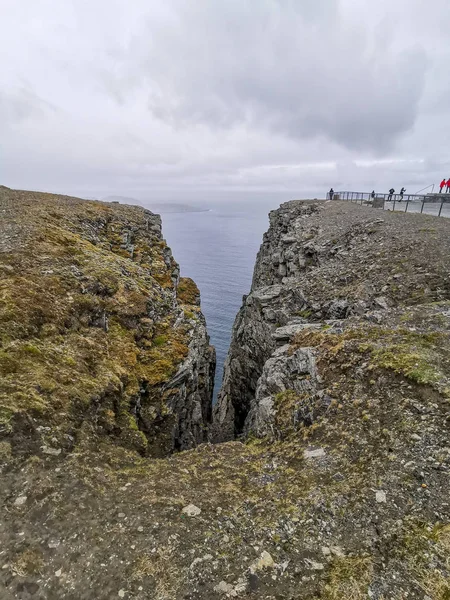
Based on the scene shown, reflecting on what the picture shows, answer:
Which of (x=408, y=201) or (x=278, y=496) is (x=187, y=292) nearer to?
(x=278, y=496)

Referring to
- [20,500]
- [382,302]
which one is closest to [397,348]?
[382,302]

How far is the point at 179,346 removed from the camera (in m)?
17.2

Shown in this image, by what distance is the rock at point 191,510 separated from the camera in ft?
23.0

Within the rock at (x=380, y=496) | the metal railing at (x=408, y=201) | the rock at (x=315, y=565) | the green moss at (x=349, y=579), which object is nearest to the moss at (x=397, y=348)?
the rock at (x=380, y=496)

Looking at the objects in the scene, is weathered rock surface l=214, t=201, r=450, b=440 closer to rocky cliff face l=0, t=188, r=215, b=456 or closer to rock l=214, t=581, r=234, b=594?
rocky cliff face l=0, t=188, r=215, b=456

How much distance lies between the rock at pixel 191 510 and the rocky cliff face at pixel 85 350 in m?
3.54

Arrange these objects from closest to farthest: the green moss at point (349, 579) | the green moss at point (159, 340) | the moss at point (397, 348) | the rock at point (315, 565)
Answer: the green moss at point (349, 579) → the rock at point (315, 565) → the moss at point (397, 348) → the green moss at point (159, 340)

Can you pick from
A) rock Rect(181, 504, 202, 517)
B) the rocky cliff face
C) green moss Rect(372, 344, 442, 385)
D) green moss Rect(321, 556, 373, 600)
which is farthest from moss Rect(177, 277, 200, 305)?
green moss Rect(321, 556, 373, 600)

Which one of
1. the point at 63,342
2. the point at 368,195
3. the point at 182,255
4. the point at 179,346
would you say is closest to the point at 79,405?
the point at 63,342

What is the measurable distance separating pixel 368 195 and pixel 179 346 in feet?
160

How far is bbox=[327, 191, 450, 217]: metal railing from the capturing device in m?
37.3

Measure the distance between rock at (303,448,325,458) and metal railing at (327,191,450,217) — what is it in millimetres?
33808

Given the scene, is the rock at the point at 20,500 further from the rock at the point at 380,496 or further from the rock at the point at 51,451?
the rock at the point at 380,496

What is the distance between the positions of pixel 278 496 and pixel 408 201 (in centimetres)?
4423
